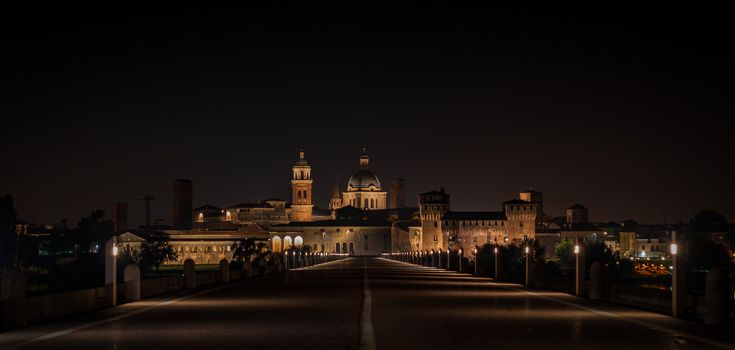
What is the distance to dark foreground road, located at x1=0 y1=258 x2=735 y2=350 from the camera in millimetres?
16609

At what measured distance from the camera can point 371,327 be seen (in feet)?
62.2

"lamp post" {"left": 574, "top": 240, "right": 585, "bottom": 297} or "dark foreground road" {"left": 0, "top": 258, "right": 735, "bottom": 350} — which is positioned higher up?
"lamp post" {"left": 574, "top": 240, "right": 585, "bottom": 297}

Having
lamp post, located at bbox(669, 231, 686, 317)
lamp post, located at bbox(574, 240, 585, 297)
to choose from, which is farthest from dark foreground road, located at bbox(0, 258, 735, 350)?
lamp post, located at bbox(574, 240, 585, 297)

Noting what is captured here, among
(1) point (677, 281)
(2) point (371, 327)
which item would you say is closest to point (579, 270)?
(1) point (677, 281)

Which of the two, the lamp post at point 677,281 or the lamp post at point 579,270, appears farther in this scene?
the lamp post at point 579,270

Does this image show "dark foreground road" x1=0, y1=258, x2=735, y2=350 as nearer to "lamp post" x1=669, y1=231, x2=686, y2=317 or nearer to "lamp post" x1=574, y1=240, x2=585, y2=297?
"lamp post" x1=669, y1=231, x2=686, y2=317

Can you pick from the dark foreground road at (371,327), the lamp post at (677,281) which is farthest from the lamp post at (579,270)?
the lamp post at (677,281)

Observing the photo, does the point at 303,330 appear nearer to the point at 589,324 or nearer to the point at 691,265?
the point at 589,324

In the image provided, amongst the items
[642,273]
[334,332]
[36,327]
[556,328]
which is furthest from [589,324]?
[642,273]

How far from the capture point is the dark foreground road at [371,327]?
16.6 meters

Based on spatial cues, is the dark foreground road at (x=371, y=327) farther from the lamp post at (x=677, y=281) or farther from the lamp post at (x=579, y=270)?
the lamp post at (x=579, y=270)

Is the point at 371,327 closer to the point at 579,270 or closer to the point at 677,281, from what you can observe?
the point at 677,281

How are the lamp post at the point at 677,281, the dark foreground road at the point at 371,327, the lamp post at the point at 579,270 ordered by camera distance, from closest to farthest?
the dark foreground road at the point at 371,327
the lamp post at the point at 677,281
the lamp post at the point at 579,270

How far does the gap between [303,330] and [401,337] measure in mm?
2130
